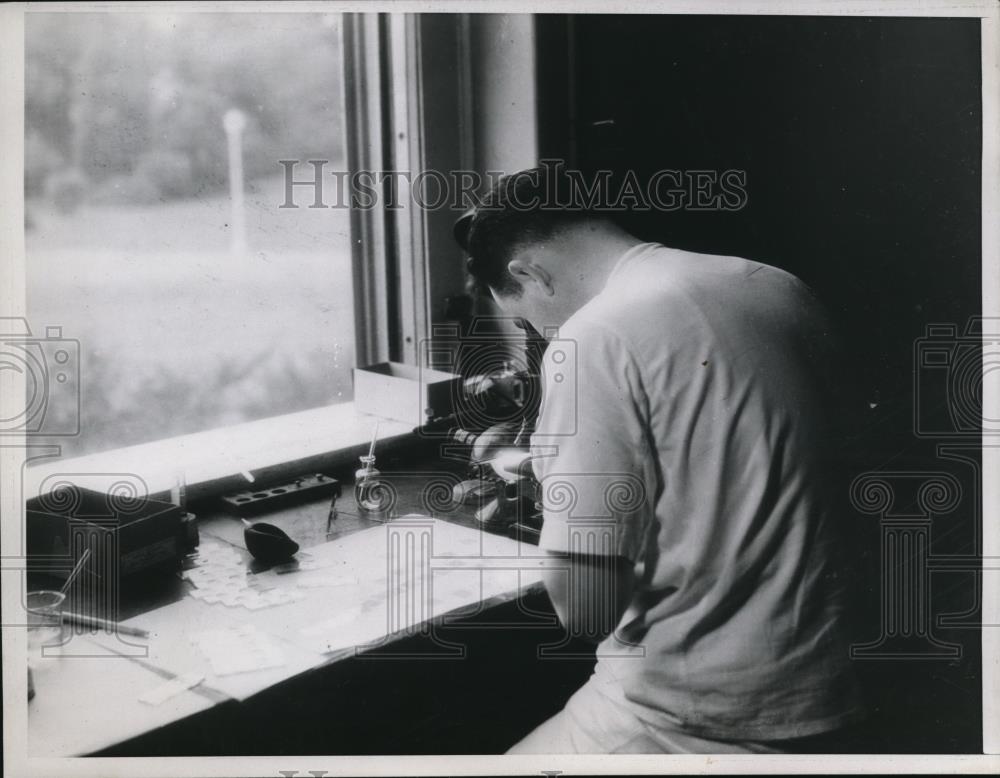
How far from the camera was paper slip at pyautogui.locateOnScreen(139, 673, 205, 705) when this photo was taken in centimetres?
125

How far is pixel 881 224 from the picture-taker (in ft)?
5.44

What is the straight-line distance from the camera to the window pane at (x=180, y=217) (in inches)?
62.2

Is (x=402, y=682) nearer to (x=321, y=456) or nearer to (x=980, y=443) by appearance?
(x=321, y=456)

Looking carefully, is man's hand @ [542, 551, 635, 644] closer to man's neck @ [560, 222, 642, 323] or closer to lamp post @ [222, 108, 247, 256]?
man's neck @ [560, 222, 642, 323]

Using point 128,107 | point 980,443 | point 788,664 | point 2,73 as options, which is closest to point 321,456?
point 128,107

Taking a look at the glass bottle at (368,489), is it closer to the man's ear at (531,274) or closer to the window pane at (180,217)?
the window pane at (180,217)

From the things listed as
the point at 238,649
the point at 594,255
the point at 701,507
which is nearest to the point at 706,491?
the point at 701,507

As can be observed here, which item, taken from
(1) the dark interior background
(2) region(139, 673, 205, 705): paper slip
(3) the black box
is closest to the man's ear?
(1) the dark interior background

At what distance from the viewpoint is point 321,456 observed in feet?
6.56

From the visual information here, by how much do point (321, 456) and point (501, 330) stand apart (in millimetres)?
552

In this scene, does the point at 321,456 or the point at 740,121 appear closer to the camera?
the point at 740,121

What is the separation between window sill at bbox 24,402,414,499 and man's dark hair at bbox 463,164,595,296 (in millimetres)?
553

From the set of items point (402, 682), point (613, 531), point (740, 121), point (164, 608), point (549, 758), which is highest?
point (740, 121)

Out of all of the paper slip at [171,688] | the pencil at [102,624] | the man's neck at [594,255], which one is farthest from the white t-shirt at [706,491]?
the pencil at [102,624]
